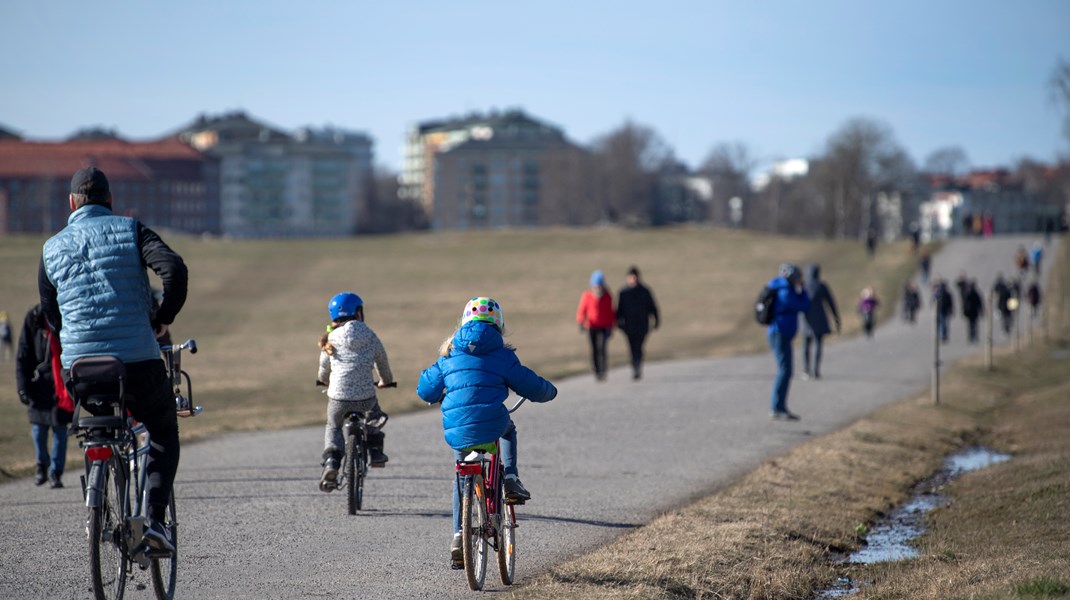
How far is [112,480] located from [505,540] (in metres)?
2.18

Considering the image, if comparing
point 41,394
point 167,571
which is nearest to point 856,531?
point 167,571

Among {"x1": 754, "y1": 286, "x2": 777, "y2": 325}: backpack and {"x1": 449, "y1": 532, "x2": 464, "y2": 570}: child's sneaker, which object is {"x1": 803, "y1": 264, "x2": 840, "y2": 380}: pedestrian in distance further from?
{"x1": 449, "y1": 532, "x2": 464, "y2": 570}: child's sneaker

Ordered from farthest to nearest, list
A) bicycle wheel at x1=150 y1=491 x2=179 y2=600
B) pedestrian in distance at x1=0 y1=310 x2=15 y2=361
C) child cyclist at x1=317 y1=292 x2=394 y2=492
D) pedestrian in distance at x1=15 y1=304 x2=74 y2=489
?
pedestrian in distance at x1=0 y1=310 x2=15 y2=361, pedestrian in distance at x1=15 y1=304 x2=74 y2=489, child cyclist at x1=317 y1=292 x2=394 y2=492, bicycle wheel at x1=150 y1=491 x2=179 y2=600

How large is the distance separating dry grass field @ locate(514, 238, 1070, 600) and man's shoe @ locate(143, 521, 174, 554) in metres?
1.90

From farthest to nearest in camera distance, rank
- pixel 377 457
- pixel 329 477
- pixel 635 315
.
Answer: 1. pixel 635 315
2. pixel 377 457
3. pixel 329 477

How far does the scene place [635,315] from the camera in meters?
24.4

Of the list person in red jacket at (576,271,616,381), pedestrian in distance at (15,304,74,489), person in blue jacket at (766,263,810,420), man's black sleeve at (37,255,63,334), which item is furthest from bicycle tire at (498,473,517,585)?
person in red jacket at (576,271,616,381)

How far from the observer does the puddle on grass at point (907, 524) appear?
32.1ft

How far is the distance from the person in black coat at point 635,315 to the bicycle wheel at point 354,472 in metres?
14.0

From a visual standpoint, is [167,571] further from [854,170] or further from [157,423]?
[854,170]

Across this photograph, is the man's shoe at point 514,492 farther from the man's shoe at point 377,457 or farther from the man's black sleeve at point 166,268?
the man's shoe at point 377,457

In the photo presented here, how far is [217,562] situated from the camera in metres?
8.55

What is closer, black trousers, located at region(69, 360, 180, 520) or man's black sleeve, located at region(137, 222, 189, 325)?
man's black sleeve, located at region(137, 222, 189, 325)

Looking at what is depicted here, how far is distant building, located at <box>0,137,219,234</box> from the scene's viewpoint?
160 m
